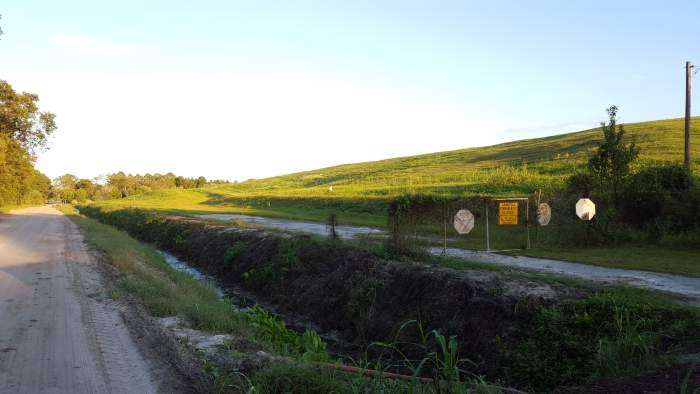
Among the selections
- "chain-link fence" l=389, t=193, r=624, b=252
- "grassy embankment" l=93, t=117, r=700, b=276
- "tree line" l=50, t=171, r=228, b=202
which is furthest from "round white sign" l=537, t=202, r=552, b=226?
"tree line" l=50, t=171, r=228, b=202

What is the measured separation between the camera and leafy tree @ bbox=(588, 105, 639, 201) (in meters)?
18.2

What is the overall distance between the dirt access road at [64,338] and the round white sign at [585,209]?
14455 millimetres

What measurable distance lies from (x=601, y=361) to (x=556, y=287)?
279cm

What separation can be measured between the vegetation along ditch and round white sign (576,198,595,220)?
7.41 metres

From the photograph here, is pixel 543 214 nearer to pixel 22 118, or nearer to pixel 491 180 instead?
pixel 491 180

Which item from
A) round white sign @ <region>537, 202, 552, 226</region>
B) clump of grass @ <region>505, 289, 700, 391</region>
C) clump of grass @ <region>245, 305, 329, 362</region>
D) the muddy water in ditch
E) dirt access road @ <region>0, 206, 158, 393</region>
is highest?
round white sign @ <region>537, 202, 552, 226</region>

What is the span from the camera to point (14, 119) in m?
39.4

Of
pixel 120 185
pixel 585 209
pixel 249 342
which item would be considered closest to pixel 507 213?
pixel 585 209

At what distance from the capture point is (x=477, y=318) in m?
9.42

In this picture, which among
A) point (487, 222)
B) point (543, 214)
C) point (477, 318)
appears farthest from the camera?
point (543, 214)

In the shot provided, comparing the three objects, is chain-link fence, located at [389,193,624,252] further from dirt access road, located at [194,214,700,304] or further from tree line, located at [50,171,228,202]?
tree line, located at [50,171,228,202]

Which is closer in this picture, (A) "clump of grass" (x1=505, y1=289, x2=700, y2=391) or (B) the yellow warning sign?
(A) "clump of grass" (x1=505, y1=289, x2=700, y2=391)

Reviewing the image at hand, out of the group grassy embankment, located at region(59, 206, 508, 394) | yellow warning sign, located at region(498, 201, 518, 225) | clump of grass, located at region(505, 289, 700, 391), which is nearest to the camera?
grassy embankment, located at region(59, 206, 508, 394)

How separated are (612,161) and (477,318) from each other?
12.1m
